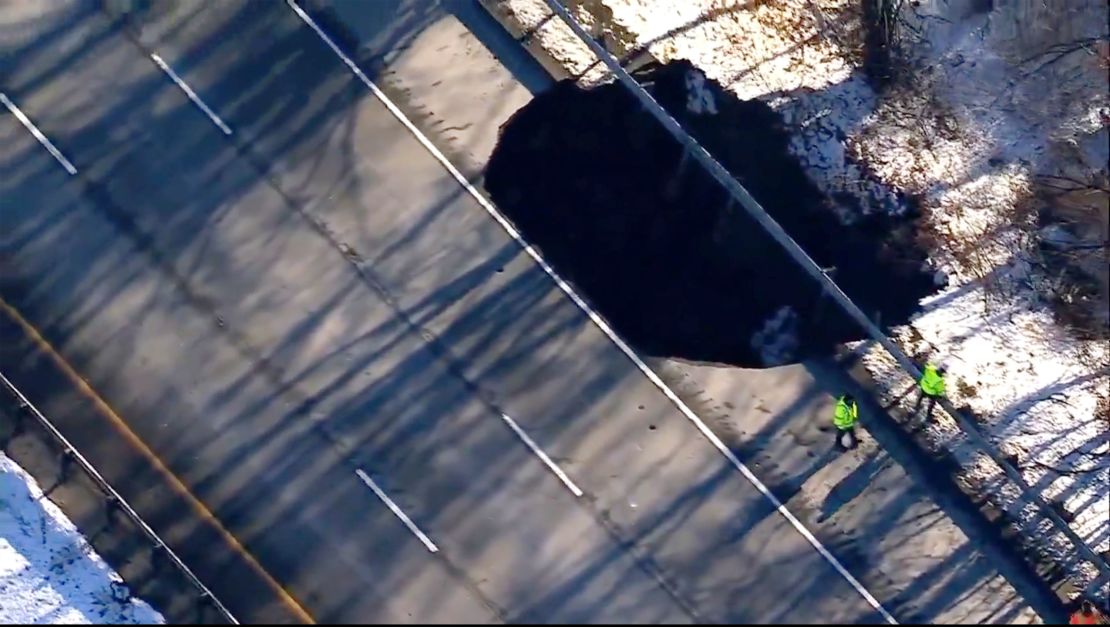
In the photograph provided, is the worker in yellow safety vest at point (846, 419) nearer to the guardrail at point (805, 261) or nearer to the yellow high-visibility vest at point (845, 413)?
the yellow high-visibility vest at point (845, 413)

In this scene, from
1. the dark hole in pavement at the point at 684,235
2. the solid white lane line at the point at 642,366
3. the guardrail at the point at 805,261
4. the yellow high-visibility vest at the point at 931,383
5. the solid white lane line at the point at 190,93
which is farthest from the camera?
the solid white lane line at the point at 190,93

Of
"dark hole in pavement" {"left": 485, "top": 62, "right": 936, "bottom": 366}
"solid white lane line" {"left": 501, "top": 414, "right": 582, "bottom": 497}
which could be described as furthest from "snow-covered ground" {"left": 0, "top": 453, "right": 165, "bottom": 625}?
"dark hole in pavement" {"left": 485, "top": 62, "right": 936, "bottom": 366}

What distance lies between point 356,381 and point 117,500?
3734 mm

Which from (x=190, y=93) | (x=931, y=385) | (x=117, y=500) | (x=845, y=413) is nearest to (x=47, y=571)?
(x=117, y=500)

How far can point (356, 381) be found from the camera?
14.0 meters

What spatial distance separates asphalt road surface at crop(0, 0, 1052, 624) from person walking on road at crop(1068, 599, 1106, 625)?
3.05m

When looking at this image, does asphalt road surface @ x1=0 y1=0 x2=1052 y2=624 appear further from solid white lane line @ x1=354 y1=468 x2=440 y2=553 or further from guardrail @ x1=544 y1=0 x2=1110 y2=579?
guardrail @ x1=544 y1=0 x2=1110 y2=579

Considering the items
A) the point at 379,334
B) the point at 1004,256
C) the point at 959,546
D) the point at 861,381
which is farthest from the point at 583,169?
the point at 959,546

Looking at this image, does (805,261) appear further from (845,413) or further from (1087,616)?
(1087,616)

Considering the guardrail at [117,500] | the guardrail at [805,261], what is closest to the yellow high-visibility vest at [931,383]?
the guardrail at [805,261]

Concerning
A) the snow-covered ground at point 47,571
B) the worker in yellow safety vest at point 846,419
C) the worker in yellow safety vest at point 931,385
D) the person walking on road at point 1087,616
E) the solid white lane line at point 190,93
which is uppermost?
the solid white lane line at point 190,93

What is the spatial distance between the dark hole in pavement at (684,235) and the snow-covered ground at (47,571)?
7791 mm

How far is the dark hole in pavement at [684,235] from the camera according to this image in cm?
1384

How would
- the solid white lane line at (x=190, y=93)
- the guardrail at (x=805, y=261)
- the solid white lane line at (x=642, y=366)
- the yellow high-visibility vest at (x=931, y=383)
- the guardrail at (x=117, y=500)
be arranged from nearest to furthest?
the yellow high-visibility vest at (x=931, y=383) → the guardrail at (x=805, y=261) → the guardrail at (x=117, y=500) → the solid white lane line at (x=642, y=366) → the solid white lane line at (x=190, y=93)
